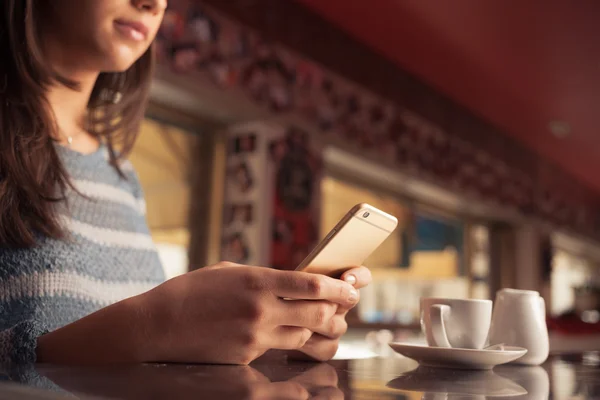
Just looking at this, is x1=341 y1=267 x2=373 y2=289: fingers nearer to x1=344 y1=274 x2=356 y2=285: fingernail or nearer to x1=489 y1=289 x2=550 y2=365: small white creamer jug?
x1=344 y1=274 x2=356 y2=285: fingernail

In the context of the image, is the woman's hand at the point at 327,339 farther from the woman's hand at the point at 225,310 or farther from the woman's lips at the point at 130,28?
the woman's lips at the point at 130,28

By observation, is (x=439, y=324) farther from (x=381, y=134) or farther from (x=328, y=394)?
(x=381, y=134)

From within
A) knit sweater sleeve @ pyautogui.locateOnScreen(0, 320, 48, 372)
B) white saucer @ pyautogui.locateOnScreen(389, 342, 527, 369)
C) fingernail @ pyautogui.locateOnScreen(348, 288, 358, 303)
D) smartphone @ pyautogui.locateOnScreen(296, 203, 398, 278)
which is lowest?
white saucer @ pyautogui.locateOnScreen(389, 342, 527, 369)

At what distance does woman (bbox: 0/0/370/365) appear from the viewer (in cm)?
73

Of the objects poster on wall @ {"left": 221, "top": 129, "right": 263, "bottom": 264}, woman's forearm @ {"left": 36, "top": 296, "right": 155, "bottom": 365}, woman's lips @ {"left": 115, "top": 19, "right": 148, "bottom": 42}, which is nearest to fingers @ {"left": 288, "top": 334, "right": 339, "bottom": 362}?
woman's forearm @ {"left": 36, "top": 296, "right": 155, "bottom": 365}

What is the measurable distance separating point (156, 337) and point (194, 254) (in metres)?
2.60

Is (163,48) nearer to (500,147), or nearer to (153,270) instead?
(153,270)

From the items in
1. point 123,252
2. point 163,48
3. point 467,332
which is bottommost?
point 467,332

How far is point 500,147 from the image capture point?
20.2 ft

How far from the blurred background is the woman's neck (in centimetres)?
163

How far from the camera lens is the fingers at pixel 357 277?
33.1 inches

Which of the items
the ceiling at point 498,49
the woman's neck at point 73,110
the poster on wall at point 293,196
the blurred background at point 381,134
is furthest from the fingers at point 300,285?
the ceiling at point 498,49

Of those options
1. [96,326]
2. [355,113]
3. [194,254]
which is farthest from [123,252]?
[355,113]

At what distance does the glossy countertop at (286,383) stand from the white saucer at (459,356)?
20mm
